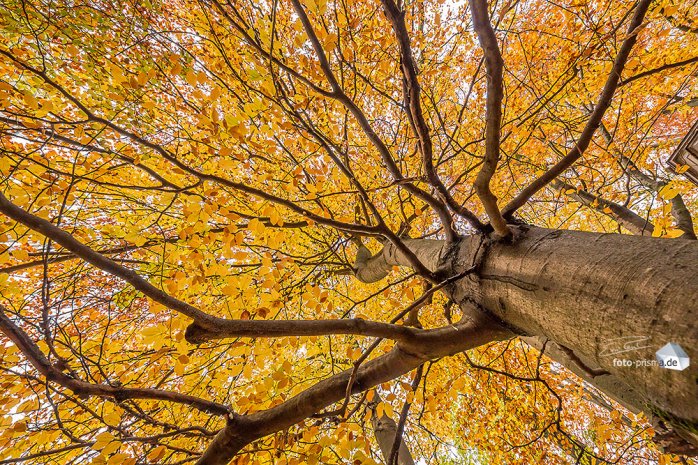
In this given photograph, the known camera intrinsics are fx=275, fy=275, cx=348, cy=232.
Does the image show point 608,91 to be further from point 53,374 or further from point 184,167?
point 53,374

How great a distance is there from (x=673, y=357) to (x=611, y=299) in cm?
22

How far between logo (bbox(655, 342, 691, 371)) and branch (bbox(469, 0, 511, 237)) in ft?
2.69

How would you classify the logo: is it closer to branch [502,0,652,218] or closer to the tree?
the tree

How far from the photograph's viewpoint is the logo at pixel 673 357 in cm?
65

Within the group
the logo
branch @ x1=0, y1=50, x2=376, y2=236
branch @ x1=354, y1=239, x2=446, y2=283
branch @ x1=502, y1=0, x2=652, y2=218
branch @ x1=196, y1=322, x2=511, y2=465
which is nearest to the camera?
the logo

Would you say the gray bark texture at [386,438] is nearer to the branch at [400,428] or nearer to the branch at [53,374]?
the branch at [400,428]

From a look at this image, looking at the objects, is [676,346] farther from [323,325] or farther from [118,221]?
[118,221]

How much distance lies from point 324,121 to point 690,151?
16.3 feet

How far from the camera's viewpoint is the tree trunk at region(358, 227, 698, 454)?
69cm

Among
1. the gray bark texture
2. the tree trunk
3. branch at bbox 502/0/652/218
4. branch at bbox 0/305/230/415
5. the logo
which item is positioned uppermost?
branch at bbox 502/0/652/218

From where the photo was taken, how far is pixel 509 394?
5008 mm

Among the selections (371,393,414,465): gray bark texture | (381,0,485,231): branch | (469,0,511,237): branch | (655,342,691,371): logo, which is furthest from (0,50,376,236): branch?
(371,393,414,465): gray bark texture

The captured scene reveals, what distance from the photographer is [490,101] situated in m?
1.25

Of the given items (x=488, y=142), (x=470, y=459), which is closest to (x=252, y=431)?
(x=488, y=142)
